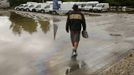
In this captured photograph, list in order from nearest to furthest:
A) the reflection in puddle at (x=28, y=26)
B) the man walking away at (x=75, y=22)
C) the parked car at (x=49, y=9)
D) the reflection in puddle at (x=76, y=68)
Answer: the reflection in puddle at (x=76, y=68)
the man walking away at (x=75, y=22)
the reflection in puddle at (x=28, y=26)
the parked car at (x=49, y=9)

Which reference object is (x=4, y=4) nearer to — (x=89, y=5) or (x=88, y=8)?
(x=89, y=5)

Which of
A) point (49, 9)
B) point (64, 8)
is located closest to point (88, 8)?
point (64, 8)

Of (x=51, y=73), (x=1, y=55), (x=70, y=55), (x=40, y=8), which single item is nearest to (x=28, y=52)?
(x=1, y=55)

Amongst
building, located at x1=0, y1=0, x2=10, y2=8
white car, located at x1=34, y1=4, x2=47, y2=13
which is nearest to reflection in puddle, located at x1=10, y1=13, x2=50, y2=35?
white car, located at x1=34, y1=4, x2=47, y2=13

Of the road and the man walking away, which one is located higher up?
the man walking away

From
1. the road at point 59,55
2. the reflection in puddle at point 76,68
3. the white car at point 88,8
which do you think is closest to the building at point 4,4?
the white car at point 88,8

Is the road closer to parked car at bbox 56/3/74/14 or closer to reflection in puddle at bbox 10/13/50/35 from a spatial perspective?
reflection in puddle at bbox 10/13/50/35

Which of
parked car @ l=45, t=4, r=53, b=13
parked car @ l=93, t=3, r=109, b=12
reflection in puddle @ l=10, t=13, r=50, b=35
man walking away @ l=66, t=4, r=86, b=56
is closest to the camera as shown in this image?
man walking away @ l=66, t=4, r=86, b=56

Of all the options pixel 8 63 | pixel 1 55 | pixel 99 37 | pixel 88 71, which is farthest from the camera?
Answer: pixel 99 37

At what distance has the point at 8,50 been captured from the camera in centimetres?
1759

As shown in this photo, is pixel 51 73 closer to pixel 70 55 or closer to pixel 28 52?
pixel 70 55

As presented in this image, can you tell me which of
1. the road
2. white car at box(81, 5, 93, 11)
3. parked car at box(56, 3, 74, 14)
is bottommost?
white car at box(81, 5, 93, 11)

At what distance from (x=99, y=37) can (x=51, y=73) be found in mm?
9356

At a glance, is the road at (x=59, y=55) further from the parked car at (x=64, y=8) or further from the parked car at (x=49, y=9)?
the parked car at (x=49, y=9)
